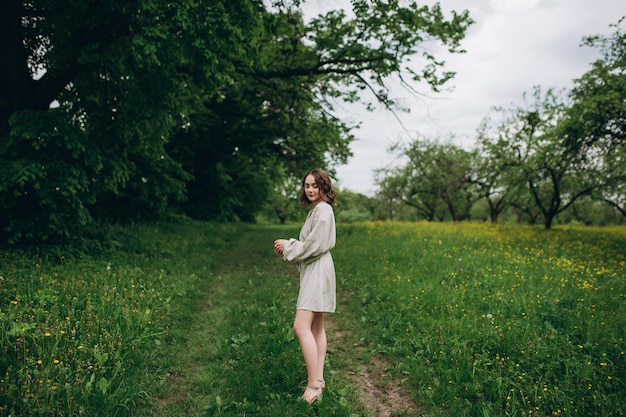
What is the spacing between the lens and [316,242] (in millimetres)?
3689

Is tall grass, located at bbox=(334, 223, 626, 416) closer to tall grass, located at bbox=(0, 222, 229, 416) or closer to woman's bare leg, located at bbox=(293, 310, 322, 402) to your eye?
woman's bare leg, located at bbox=(293, 310, 322, 402)

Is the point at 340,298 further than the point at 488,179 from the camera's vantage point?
No

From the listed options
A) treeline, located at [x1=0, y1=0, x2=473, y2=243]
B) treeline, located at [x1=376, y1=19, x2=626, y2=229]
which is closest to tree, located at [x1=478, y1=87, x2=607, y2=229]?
treeline, located at [x1=376, y1=19, x2=626, y2=229]

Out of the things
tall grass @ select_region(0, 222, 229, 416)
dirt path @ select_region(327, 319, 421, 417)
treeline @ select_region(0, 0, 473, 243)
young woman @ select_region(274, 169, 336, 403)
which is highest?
treeline @ select_region(0, 0, 473, 243)

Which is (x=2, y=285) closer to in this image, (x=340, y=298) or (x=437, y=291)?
(x=340, y=298)

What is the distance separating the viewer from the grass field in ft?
11.7

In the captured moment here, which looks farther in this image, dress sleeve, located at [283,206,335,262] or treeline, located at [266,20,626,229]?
treeline, located at [266,20,626,229]

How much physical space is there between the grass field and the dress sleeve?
153 cm

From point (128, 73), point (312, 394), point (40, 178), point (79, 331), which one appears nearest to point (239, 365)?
point (312, 394)

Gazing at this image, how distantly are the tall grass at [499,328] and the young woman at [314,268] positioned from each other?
4.21 feet

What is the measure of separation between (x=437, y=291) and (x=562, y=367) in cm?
258

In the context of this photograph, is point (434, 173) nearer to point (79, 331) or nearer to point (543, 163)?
point (543, 163)

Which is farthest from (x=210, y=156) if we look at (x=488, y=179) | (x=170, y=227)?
(x=488, y=179)

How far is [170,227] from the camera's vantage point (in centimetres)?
1490
